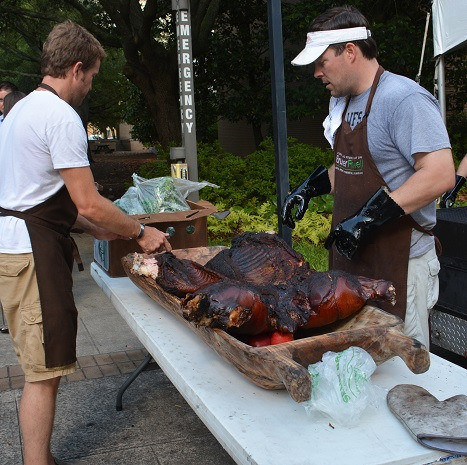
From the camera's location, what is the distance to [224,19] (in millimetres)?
17422

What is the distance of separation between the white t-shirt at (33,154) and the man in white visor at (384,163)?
107cm

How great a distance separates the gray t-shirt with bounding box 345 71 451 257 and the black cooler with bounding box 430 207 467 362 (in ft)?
3.55

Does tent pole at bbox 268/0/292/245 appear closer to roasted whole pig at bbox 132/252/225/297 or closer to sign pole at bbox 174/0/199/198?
roasted whole pig at bbox 132/252/225/297

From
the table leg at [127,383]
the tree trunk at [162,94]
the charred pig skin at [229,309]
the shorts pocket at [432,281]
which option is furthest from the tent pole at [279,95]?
the tree trunk at [162,94]

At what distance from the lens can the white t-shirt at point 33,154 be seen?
8.64 ft

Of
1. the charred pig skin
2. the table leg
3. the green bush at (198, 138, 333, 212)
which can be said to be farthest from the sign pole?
the charred pig skin

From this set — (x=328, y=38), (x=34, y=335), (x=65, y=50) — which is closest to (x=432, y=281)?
(x=328, y=38)

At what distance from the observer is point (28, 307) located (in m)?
2.78

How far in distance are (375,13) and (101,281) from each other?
41.8ft

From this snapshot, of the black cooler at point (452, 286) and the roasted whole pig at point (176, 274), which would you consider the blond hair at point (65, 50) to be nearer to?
the roasted whole pig at point (176, 274)

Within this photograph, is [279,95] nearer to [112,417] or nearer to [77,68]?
[77,68]

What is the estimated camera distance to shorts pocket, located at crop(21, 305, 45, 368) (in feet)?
9.07

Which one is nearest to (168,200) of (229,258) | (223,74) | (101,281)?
(101,281)

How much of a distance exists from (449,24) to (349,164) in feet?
15.0
